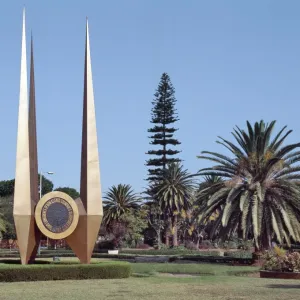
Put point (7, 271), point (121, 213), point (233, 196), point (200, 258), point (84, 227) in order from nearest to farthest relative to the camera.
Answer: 1. point (7, 271)
2. point (84, 227)
3. point (233, 196)
4. point (200, 258)
5. point (121, 213)

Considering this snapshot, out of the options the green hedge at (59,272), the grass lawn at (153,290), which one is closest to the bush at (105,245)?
the green hedge at (59,272)

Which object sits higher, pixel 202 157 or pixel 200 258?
pixel 202 157

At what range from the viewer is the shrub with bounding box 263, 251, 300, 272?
23188mm

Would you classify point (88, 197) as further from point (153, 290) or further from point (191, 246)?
point (191, 246)

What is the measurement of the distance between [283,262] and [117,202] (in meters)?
50.2

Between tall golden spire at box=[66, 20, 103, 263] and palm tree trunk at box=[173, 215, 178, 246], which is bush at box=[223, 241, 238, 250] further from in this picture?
tall golden spire at box=[66, 20, 103, 263]

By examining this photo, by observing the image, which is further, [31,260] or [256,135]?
[256,135]

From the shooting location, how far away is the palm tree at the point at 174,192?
228ft

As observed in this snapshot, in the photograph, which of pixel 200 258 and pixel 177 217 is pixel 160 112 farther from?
pixel 200 258

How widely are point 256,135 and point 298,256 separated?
1170 cm

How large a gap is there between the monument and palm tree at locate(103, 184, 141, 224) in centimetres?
4714

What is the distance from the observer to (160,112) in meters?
78.4

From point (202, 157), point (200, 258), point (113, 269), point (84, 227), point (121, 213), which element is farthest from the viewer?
point (121, 213)

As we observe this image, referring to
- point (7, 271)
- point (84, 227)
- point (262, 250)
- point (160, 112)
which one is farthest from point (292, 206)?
point (160, 112)
